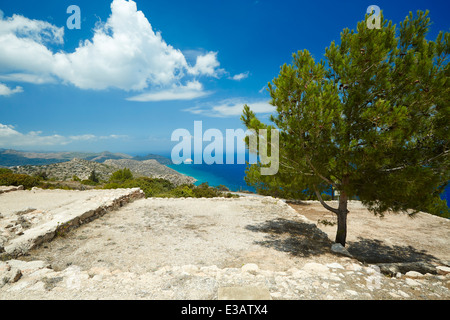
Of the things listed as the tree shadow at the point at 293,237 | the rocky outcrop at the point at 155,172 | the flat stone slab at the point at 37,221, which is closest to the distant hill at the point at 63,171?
the rocky outcrop at the point at 155,172

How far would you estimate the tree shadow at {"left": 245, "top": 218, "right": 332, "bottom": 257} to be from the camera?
5406 millimetres

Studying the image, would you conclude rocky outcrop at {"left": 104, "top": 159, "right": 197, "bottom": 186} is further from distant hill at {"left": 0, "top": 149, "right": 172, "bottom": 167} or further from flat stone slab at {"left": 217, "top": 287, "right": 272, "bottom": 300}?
distant hill at {"left": 0, "top": 149, "right": 172, "bottom": 167}

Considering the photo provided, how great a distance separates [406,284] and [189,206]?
27.0ft

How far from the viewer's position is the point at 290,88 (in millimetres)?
4523

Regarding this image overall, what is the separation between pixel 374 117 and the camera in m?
4.00

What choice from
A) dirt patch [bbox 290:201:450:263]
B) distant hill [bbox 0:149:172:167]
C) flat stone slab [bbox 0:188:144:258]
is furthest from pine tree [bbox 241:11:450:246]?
distant hill [bbox 0:149:172:167]

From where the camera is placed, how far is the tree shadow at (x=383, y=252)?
6.19m

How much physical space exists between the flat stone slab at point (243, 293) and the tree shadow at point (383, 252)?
183 inches

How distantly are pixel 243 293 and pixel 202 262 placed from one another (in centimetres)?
182

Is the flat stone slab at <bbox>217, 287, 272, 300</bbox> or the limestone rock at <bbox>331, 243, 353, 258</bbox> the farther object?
the limestone rock at <bbox>331, 243, 353, 258</bbox>

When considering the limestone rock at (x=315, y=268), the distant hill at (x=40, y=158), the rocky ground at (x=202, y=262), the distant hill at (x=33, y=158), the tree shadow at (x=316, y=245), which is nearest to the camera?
the rocky ground at (x=202, y=262)

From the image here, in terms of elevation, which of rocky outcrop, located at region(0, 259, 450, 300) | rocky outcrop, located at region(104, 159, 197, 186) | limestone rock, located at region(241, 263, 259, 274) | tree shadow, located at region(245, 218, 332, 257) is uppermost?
rocky outcrop, located at region(0, 259, 450, 300)

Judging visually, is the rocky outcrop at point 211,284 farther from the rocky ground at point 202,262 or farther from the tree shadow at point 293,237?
the tree shadow at point 293,237

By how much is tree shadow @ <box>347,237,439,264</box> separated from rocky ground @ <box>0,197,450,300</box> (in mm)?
152
